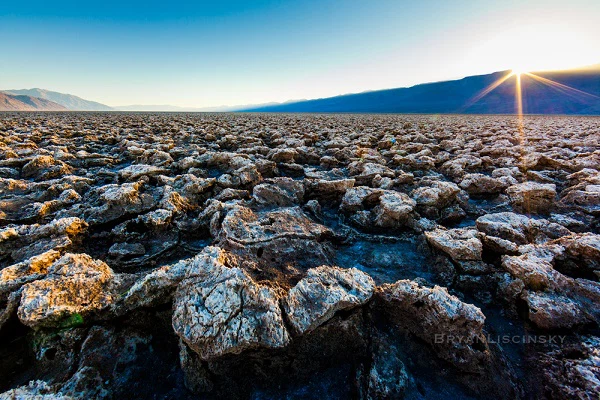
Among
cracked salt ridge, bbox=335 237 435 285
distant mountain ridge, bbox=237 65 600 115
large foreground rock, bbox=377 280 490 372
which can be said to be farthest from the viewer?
distant mountain ridge, bbox=237 65 600 115

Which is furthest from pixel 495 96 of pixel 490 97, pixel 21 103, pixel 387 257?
pixel 21 103

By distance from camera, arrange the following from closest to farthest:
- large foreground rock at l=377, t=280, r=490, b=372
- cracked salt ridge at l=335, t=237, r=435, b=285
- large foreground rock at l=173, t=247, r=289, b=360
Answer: large foreground rock at l=173, t=247, r=289, b=360 < large foreground rock at l=377, t=280, r=490, b=372 < cracked salt ridge at l=335, t=237, r=435, b=285

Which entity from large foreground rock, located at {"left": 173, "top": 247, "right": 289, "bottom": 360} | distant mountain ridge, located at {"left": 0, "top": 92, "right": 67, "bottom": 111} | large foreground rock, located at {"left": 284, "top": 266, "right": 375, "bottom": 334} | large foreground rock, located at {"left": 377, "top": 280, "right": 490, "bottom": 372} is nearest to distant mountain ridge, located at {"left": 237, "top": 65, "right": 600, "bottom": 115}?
large foreground rock, located at {"left": 377, "top": 280, "right": 490, "bottom": 372}

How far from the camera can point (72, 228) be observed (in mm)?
2002

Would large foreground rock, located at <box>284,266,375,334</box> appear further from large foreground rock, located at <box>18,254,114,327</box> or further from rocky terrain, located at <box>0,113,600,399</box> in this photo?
large foreground rock, located at <box>18,254,114,327</box>

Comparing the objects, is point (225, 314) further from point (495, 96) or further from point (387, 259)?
point (495, 96)

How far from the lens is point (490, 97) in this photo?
6316 cm

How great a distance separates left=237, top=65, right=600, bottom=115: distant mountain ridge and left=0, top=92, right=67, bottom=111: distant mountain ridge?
493 ft

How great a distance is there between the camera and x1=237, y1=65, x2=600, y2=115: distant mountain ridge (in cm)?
4934

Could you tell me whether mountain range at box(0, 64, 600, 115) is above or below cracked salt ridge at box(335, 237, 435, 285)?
above

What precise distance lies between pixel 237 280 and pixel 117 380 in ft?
2.08

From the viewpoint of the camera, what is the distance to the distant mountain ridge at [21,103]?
418ft

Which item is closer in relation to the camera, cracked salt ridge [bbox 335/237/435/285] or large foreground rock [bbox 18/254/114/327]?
large foreground rock [bbox 18/254/114/327]

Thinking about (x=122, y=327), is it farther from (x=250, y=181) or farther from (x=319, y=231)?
(x=250, y=181)
